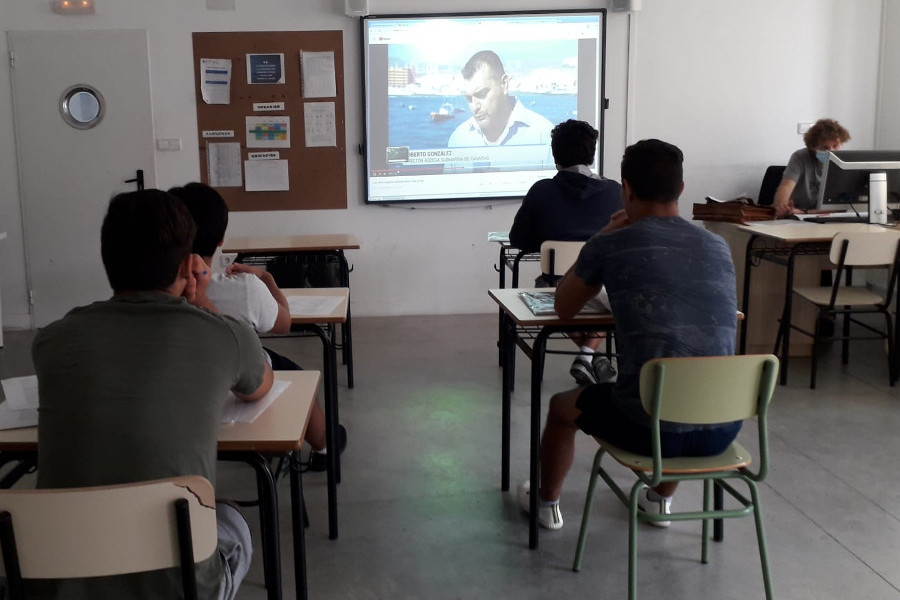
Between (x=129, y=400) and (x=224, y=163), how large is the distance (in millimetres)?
4796

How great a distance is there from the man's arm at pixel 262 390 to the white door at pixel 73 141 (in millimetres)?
4336

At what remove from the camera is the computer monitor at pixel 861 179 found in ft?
15.7

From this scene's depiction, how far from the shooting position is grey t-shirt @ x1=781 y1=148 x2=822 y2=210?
5.48 metres

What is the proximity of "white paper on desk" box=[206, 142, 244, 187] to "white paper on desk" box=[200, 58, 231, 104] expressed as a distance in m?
0.32

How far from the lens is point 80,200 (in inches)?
233

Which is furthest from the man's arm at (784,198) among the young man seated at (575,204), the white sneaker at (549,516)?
the white sneaker at (549,516)

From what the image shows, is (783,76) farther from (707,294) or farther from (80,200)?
(80,200)

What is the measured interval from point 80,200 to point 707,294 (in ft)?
16.5

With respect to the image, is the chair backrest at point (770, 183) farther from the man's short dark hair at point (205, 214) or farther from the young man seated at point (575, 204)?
the man's short dark hair at point (205, 214)

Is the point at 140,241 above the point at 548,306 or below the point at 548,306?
above

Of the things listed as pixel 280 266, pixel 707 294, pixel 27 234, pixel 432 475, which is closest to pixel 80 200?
pixel 27 234

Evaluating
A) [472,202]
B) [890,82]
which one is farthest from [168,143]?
[890,82]

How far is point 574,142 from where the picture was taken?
3912 millimetres

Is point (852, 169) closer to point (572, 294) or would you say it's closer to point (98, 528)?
point (572, 294)
